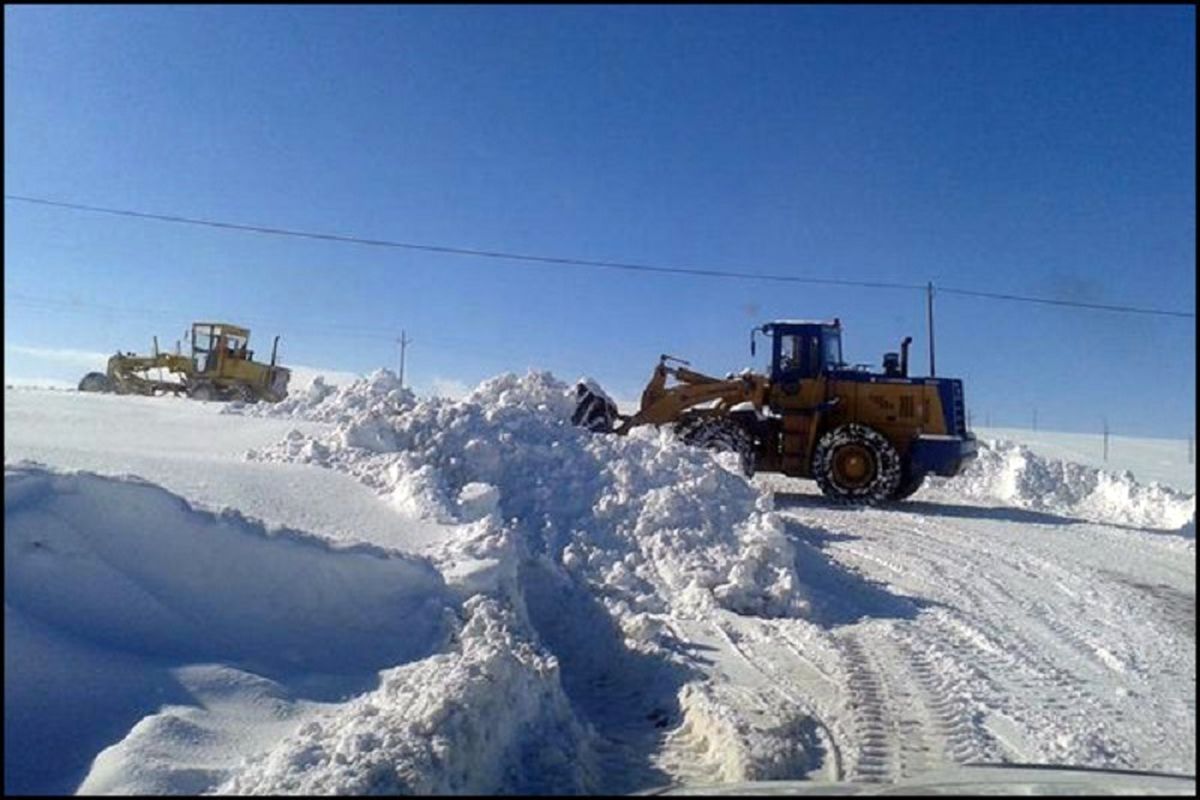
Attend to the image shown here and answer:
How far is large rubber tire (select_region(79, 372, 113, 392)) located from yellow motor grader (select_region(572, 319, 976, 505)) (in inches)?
727

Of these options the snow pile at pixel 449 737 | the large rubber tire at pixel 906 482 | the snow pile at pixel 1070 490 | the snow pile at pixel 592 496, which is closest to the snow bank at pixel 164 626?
the snow pile at pixel 449 737

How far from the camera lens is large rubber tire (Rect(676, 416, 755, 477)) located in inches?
622

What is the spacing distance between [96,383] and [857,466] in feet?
75.4

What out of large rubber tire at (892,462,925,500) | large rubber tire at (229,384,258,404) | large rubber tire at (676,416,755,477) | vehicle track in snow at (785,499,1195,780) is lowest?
vehicle track in snow at (785,499,1195,780)

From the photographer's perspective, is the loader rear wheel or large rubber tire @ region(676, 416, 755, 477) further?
large rubber tire @ region(676, 416, 755, 477)

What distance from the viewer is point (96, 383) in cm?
2962

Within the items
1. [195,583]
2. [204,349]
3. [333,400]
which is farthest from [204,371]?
[195,583]

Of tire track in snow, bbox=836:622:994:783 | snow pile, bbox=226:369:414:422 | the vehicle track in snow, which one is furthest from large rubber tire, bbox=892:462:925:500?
tire track in snow, bbox=836:622:994:783

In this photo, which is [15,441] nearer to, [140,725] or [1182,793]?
[140,725]

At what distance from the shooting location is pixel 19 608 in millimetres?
4762

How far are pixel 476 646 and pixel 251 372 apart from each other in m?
24.9

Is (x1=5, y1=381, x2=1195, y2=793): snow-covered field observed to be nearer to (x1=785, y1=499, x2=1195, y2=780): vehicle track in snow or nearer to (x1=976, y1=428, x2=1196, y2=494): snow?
(x1=785, y1=499, x2=1195, y2=780): vehicle track in snow

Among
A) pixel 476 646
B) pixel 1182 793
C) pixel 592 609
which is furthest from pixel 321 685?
pixel 1182 793

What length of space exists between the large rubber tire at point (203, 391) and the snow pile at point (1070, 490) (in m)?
19.0
